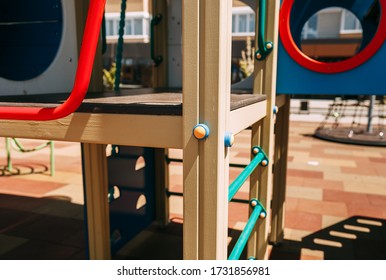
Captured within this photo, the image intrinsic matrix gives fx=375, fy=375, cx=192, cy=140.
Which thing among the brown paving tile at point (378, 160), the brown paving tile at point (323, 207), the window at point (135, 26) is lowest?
the brown paving tile at point (378, 160)

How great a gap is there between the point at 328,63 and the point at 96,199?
7.07ft

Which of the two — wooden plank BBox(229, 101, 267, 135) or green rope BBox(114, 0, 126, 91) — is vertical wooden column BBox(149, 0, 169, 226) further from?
wooden plank BBox(229, 101, 267, 135)

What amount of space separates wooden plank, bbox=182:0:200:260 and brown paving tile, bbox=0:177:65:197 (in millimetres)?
4723

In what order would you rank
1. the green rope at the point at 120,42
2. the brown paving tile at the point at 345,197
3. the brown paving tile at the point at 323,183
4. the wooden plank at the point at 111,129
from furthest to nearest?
the brown paving tile at the point at 323,183
the brown paving tile at the point at 345,197
the green rope at the point at 120,42
the wooden plank at the point at 111,129

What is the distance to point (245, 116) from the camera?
195 centimetres

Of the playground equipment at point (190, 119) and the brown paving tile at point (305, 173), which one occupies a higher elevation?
the playground equipment at point (190, 119)

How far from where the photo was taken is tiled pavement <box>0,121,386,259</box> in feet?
12.7

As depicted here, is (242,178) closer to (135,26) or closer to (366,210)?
(366,210)

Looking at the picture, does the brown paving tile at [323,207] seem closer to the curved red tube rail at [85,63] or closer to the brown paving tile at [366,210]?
the brown paving tile at [366,210]

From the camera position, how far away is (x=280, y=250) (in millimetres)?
3895

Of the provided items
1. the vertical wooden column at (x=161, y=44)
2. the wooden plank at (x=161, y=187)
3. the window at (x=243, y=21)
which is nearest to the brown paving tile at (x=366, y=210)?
the wooden plank at (x=161, y=187)

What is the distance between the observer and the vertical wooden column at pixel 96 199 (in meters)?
2.91

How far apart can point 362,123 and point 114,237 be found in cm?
1142

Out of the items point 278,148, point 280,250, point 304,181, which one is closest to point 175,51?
point 278,148
